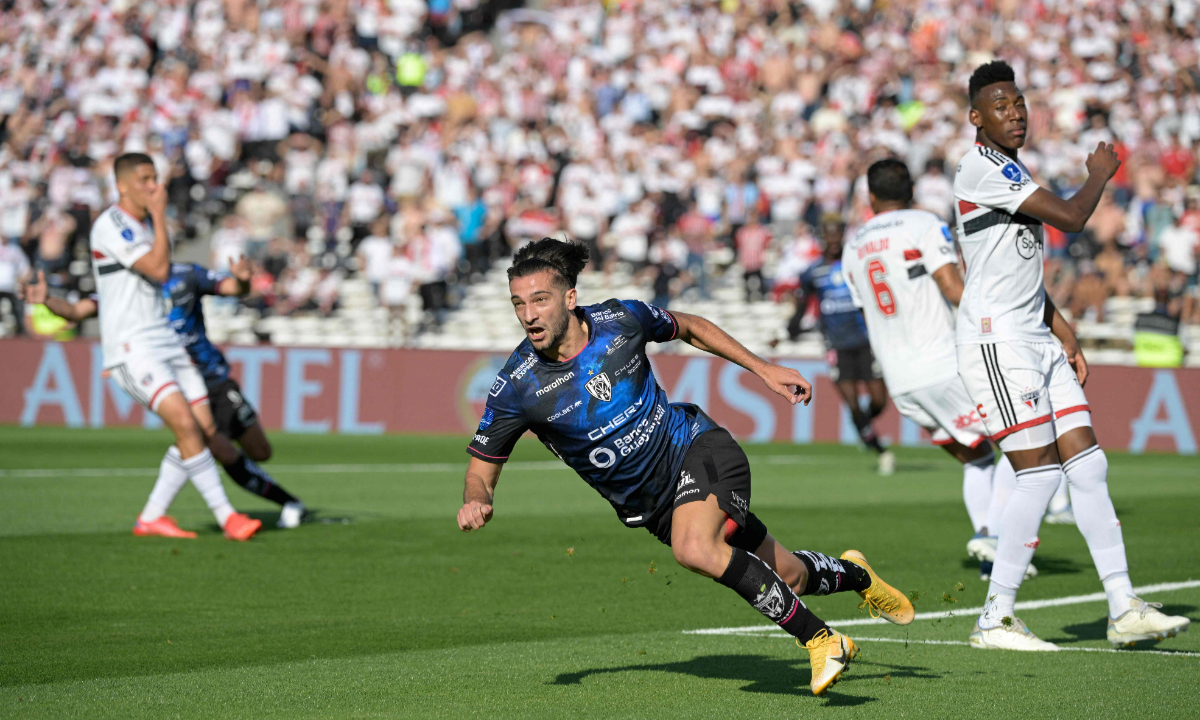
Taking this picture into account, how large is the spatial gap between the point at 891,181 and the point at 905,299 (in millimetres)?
755

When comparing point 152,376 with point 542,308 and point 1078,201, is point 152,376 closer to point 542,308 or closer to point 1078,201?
point 542,308

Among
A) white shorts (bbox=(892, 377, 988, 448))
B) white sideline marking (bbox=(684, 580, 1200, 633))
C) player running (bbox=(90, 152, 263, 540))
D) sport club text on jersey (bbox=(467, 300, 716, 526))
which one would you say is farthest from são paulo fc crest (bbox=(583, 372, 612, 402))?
player running (bbox=(90, 152, 263, 540))

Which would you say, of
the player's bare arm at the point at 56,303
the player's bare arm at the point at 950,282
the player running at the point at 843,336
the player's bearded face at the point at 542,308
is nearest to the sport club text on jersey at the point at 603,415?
the player's bearded face at the point at 542,308

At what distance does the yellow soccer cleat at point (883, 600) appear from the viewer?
6020 mm

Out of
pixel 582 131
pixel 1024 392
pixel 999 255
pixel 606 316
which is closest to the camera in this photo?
pixel 606 316

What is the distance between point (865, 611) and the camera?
26.2 feet

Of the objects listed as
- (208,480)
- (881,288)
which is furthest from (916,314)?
(208,480)

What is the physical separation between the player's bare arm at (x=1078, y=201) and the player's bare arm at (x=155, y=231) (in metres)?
6.10

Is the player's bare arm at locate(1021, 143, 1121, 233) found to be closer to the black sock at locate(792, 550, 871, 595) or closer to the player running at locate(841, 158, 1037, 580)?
the player running at locate(841, 158, 1037, 580)

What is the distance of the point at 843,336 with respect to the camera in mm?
16172

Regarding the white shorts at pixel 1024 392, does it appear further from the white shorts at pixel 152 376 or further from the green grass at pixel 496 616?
the white shorts at pixel 152 376

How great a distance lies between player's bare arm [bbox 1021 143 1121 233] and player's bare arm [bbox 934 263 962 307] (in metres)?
1.38

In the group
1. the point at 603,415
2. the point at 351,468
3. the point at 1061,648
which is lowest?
the point at 351,468

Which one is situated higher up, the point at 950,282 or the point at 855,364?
the point at 950,282
